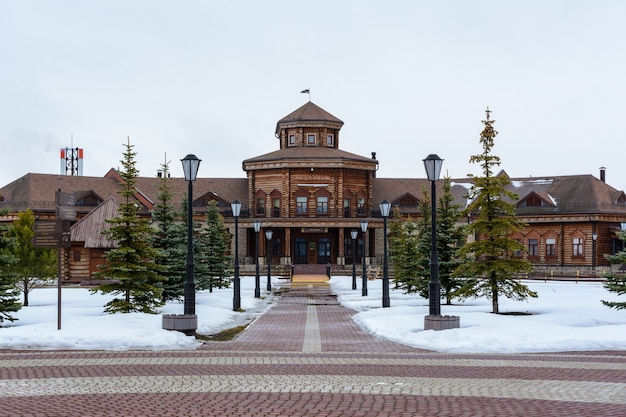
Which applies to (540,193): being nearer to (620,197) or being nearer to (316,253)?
(620,197)

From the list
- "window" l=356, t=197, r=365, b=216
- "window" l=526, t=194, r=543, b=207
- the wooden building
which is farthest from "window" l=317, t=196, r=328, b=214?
"window" l=526, t=194, r=543, b=207

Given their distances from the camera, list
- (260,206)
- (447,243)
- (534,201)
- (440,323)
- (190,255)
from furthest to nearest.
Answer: (260,206), (534,201), (447,243), (190,255), (440,323)

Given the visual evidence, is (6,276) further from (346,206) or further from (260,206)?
(346,206)

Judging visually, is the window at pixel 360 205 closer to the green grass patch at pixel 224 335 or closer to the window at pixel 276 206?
the window at pixel 276 206

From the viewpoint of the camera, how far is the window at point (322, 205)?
69.8 meters

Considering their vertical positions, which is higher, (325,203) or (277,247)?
(325,203)

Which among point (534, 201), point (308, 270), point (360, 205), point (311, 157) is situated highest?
point (311, 157)

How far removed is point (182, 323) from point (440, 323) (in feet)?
23.0

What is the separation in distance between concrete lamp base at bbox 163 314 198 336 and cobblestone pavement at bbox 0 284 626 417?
8.04 feet

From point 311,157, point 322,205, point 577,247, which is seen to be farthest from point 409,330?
point 577,247

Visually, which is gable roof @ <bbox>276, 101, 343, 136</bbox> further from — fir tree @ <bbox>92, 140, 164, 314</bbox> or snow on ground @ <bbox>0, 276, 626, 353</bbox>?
fir tree @ <bbox>92, 140, 164, 314</bbox>

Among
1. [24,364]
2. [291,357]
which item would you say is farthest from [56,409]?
[291,357]

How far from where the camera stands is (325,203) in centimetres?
6994

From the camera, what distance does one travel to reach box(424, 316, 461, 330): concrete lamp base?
63.8ft
